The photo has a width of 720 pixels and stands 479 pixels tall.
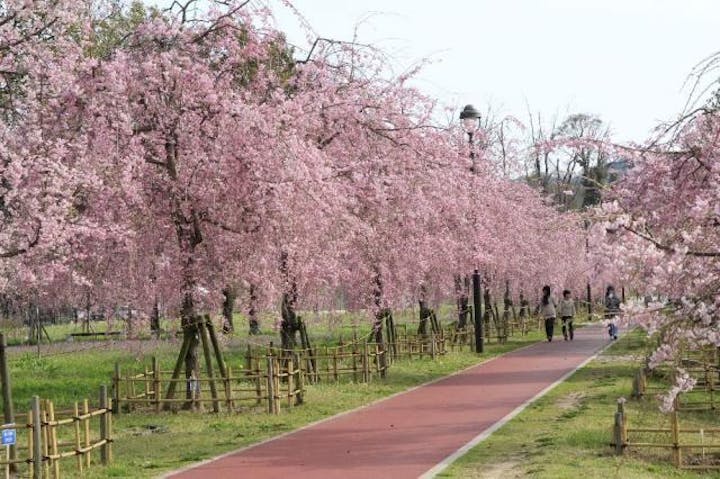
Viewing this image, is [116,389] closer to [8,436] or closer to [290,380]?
[290,380]

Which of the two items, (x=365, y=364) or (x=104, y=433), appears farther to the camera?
(x=365, y=364)

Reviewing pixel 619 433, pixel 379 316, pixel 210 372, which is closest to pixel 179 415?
pixel 210 372

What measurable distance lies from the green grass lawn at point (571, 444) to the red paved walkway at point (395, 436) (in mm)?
552

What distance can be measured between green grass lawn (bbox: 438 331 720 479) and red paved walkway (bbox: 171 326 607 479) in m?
0.55

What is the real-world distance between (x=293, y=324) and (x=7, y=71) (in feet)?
30.7

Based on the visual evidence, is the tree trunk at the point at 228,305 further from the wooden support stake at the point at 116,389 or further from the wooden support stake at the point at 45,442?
the wooden support stake at the point at 45,442

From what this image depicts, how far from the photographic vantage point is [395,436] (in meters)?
14.5

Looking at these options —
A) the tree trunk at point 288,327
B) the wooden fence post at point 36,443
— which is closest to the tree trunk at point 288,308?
the tree trunk at point 288,327

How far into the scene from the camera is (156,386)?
17969mm

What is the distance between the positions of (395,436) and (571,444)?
269 centimetres

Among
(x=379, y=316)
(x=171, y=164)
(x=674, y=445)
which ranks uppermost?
(x=171, y=164)

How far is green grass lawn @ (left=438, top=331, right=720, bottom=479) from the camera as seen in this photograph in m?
11.2

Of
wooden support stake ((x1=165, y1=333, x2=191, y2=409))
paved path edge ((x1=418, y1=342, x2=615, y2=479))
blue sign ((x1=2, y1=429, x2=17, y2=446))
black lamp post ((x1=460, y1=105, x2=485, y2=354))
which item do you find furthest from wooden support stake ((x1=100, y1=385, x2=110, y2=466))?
black lamp post ((x1=460, y1=105, x2=485, y2=354))

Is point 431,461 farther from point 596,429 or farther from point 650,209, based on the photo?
point 650,209
